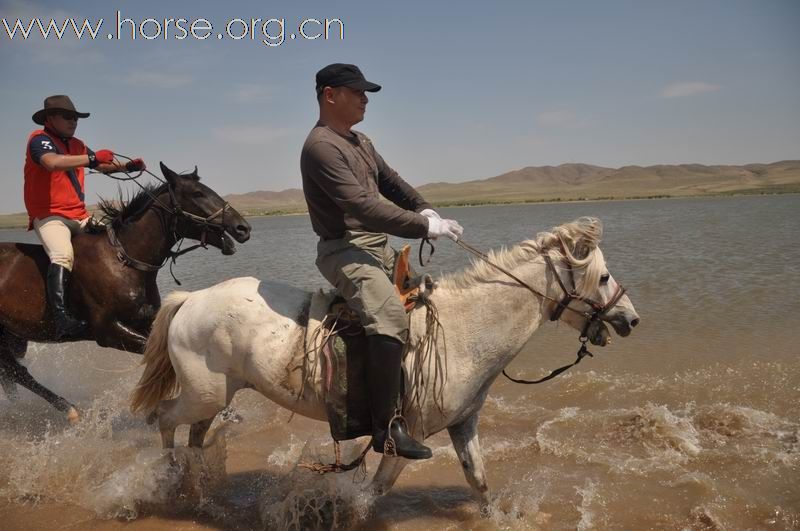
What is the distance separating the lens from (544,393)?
309 inches

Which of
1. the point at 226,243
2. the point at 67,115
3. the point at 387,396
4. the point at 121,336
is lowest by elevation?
the point at 121,336

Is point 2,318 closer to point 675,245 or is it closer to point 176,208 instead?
point 176,208

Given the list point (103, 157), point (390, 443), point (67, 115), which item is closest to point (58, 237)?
point (103, 157)

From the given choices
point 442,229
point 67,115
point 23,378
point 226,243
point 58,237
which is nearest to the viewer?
point 442,229

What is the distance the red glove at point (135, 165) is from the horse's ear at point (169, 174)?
1.69 ft

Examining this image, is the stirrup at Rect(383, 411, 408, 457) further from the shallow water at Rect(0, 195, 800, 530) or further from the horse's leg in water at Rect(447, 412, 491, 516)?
the shallow water at Rect(0, 195, 800, 530)

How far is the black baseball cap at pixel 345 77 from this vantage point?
379cm

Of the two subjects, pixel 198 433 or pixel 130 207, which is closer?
pixel 198 433

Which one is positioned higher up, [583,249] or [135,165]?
[135,165]

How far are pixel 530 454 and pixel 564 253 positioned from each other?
292 cm

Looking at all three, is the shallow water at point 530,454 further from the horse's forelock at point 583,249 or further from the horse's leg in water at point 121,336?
the horse's forelock at point 583,249

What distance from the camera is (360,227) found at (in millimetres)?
3969

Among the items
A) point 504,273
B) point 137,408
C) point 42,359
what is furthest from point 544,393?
point 42,359

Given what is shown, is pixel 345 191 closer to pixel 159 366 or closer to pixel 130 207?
pixel 159 366
